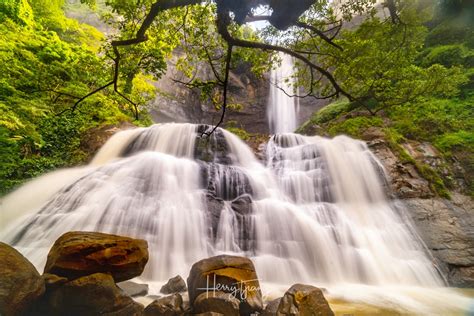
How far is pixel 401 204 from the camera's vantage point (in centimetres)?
888

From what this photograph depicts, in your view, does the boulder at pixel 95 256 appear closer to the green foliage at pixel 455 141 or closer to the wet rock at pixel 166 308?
the wet rock at pixel 166 308

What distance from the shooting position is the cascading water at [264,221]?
20.2ft

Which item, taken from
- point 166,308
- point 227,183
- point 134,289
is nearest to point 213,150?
point 227,183

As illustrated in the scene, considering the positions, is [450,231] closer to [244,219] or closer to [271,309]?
[244,219]

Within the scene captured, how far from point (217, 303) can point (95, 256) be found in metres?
1.78

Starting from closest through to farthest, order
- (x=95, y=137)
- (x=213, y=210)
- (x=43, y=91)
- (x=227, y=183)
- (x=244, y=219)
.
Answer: (x=43, y=91)
(x=244, y=219)
(x=213, y=210)
(x=227, y=183)
(x=95, y=137)

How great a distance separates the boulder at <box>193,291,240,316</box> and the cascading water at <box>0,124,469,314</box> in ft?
6.96

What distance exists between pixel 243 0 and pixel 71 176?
910cm

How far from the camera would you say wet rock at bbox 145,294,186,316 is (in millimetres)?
3383

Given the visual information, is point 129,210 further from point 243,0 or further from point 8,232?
point 243,0

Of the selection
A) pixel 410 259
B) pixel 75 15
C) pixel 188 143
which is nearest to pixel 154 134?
pixel 188 143

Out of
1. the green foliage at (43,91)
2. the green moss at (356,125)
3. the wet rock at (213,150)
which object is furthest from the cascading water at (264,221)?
the green moss at (356,125)

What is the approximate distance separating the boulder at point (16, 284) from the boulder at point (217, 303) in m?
1.91

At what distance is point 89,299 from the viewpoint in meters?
3.33
